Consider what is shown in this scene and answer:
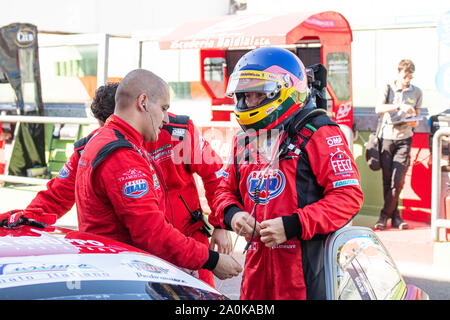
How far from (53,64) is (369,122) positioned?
7751 mm

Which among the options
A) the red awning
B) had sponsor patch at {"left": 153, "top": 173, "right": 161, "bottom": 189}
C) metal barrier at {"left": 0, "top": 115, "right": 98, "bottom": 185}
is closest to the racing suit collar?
had sponsor patch at {"left": 153, "top": 173, "right": 161, "bottom": 189}

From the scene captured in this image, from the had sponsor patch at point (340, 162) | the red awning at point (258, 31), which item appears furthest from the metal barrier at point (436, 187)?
the had sponsor patch at point (340, 162)

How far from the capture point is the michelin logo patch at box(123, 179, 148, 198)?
105 inches

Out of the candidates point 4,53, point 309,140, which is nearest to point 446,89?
point 309,140

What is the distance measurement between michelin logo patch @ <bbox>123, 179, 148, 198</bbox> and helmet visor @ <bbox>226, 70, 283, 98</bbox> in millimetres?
595

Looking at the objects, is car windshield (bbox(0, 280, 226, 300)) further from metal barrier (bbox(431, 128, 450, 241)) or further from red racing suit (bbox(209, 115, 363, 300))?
metal barrier (bbox(431, 128, 450, 241))

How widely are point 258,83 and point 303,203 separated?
22.1 inches

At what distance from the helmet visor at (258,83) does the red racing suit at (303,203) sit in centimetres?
23

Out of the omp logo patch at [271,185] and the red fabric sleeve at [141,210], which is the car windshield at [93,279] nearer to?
the red fabric sleeve at [141,210]

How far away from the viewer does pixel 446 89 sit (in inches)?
302

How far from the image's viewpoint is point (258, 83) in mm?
2865

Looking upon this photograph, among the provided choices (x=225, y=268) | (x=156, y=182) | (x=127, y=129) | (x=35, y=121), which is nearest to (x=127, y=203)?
(x=156, y=182)

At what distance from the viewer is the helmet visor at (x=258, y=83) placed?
2842mm
